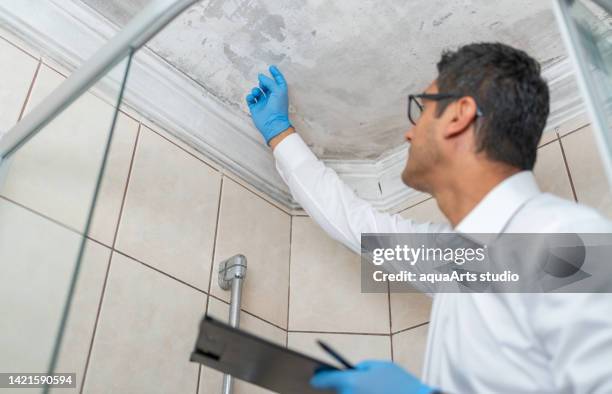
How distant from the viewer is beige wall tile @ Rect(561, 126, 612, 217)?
128 centimetres

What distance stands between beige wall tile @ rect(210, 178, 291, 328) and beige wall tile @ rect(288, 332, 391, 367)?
0.18ft

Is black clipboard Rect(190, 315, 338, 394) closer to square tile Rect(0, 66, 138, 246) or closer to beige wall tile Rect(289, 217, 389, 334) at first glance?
square tile Rect(0, 66, 138, 246)

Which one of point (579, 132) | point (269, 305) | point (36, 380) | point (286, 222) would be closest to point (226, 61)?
point (286, 222)

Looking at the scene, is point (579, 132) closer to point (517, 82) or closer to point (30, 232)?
point (517, 82)

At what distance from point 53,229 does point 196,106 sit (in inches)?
27.0

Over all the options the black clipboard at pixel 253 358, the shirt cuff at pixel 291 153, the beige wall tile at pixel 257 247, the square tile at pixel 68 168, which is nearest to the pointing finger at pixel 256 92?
the shirt cuff at pixel 291 153

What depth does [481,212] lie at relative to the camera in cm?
98

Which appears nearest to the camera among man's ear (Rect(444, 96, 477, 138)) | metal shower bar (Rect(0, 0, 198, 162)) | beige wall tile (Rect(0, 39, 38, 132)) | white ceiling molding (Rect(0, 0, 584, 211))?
metal shower bar (Rect(0, 0, 198, 162))

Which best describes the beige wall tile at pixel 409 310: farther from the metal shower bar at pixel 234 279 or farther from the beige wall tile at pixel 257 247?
the metal shower bar at pixel 234 279

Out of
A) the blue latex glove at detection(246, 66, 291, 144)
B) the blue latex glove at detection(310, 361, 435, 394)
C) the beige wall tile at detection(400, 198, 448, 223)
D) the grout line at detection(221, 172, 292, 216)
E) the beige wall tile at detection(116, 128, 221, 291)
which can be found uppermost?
the blue latex glove at detection(246, 66, 291, 144)

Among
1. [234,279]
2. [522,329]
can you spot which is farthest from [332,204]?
[522,329]

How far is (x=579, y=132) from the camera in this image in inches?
54.8

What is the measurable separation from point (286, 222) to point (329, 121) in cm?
28

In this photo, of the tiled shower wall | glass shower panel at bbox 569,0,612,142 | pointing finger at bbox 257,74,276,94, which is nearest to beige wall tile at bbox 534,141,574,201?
the tiled shower wall
